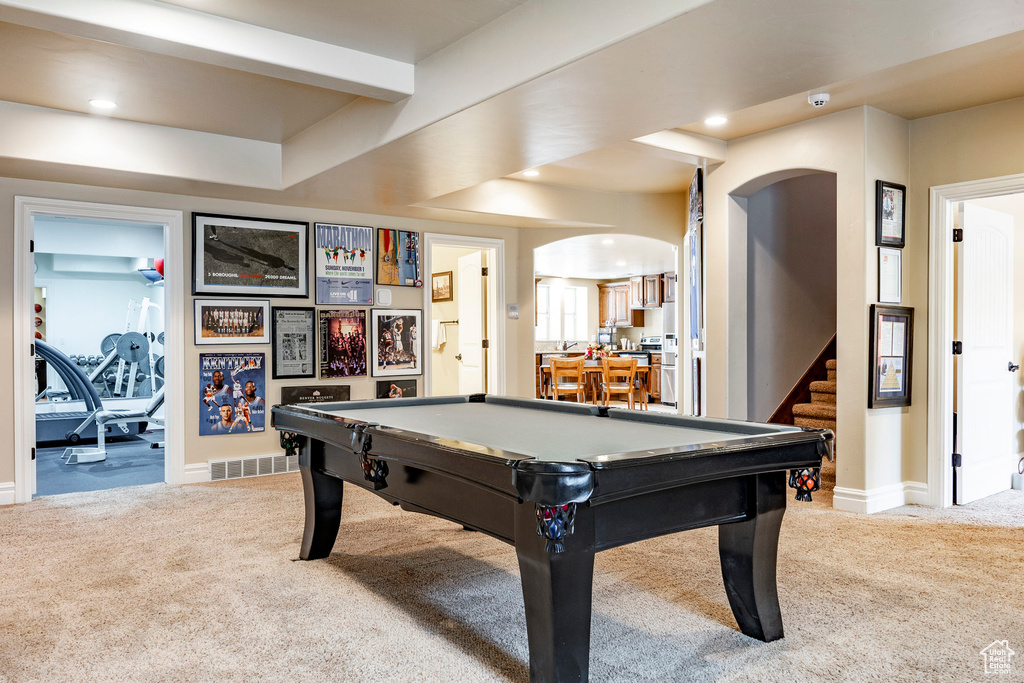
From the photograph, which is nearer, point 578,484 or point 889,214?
point 578,484

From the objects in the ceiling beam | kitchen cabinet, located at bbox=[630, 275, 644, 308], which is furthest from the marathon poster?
kitchen cabinet, located at bbox=[630, 275, 644, 308]

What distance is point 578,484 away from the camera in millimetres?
1733

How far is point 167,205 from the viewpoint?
5148 millimetres

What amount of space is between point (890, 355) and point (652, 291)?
25.1ft

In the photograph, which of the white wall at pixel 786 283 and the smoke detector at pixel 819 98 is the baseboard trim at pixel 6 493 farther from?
the smoke detector at pixel 819 98

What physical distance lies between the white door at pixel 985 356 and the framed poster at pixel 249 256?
4.77 meters

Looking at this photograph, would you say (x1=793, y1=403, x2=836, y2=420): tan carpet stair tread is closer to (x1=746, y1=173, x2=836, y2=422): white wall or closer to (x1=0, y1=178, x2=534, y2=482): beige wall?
(x1=746, y1=173, x2=836, y2=422): white wall

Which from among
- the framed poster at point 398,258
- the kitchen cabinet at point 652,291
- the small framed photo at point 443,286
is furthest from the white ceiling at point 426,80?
the kitchen cabinet at point 652,291

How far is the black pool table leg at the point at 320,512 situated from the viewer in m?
3.29

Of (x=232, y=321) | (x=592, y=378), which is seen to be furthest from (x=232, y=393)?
(x=592, y=378)

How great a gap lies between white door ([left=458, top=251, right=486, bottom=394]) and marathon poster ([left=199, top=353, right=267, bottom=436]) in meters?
2.22

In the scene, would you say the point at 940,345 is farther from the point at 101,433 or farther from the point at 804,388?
the point at 101,433

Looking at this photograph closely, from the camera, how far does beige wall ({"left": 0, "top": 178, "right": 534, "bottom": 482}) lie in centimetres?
465

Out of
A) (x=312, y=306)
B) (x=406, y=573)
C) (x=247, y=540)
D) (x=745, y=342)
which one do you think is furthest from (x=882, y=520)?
(x=312, y=306)
